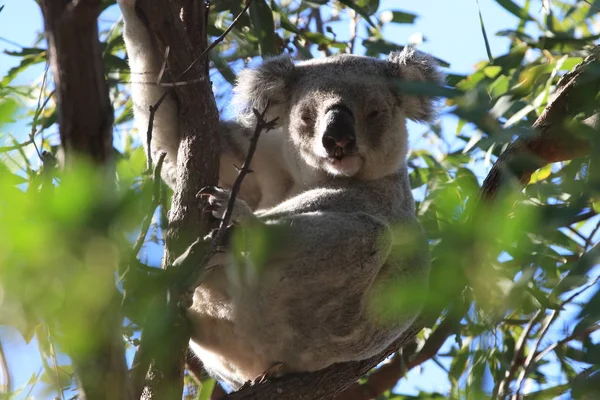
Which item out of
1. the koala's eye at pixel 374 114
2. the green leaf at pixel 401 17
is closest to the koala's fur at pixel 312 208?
the koala's eye at pixel 374 114

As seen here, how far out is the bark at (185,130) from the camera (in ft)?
7.35

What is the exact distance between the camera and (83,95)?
48.0 inches

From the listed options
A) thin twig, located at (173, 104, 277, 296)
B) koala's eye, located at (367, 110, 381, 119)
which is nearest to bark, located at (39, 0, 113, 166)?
thin twig, located at (173, 104, 277, 296)

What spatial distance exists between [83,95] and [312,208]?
4.67 feet

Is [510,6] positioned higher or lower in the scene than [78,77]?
higher

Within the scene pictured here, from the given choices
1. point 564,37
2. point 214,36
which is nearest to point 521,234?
point 564,37

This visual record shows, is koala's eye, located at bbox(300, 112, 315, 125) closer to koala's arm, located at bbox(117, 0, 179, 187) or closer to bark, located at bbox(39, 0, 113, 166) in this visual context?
koala's arm, located at bbox(117, 0, 179, 187)

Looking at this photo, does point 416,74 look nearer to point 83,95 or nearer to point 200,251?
point 200,251

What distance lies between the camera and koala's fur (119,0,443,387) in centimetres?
240

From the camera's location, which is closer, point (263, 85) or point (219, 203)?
point (219, 203)

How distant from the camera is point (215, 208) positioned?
7.39ft

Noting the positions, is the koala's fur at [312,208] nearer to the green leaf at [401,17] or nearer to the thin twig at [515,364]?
the thin twig at [515,364]

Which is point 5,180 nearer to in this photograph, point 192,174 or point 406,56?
point 192,174

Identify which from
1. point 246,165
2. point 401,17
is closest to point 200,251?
point 246,165
